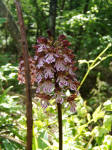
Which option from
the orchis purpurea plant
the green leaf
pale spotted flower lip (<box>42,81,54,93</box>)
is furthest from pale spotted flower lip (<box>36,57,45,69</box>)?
the green leaf

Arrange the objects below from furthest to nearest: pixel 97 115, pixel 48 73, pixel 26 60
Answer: pixel 97 115 < pixel 48 73 < pixel 26 60

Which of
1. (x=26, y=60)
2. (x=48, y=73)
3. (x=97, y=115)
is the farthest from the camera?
(x=97, y=115)

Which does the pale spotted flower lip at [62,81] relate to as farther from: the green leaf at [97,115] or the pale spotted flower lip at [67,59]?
the green leaf at [97,115]

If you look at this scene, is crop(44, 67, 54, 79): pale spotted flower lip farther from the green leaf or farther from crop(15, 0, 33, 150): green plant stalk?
the green leaf

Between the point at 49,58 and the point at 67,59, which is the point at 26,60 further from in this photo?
the point at 67,59

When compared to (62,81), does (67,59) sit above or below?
above

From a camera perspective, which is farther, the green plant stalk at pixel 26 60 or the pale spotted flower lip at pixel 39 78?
the pale spotted flower lip at pixel 39 78

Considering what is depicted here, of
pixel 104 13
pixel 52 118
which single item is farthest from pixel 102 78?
pixel 52 118

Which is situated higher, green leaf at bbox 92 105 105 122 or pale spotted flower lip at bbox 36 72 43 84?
pale spotted flower lip at bbox 36 72 43 84

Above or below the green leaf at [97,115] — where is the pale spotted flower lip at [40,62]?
above

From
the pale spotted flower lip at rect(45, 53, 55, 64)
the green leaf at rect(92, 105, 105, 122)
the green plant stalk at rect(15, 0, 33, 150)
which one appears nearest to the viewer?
the green plant stalk at rect(15, 0, 33, 150)

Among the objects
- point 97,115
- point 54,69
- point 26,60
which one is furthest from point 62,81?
point 97,115

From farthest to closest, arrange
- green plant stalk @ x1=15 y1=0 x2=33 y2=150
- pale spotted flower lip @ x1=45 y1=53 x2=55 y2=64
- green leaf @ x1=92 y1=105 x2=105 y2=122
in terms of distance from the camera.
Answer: green leaf @ x1=92 y1=105 x2=105 y2=122 < pale spotted flower lip @ x1=45 y1=53 x2=55 y2=64 < green plant stalk @ x1=15 y1=0 x2=33 y2=150

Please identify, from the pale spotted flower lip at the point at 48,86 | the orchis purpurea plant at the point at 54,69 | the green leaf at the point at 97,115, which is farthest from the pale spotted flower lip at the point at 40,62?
the green leaf at the point at 97,115
